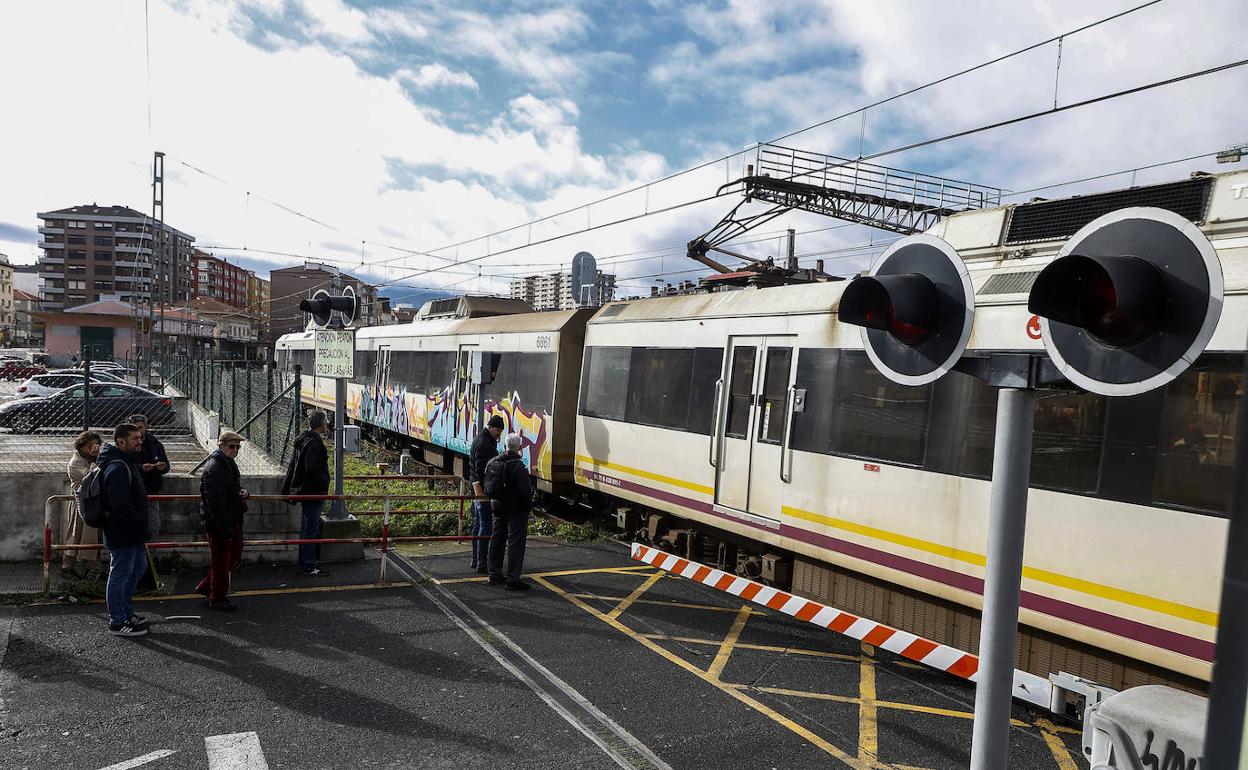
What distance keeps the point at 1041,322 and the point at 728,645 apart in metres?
5.41

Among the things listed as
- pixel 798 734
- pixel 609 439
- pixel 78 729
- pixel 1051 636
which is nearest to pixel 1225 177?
Result: pixel 1051 636

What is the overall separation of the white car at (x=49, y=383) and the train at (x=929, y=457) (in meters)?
20.6

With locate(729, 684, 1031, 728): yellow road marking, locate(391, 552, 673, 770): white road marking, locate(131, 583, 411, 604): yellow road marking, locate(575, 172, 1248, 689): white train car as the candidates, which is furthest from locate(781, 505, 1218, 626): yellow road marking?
locate(131, 583, 411, 604): yellow road marking

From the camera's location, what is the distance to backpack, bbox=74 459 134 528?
20.8ft

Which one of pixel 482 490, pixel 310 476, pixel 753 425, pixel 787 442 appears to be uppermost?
pixel 753 425

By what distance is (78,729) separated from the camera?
4.98 m

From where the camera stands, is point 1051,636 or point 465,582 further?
point 465,582

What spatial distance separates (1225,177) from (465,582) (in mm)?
7403

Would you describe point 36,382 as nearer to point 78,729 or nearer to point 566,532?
point 566,532

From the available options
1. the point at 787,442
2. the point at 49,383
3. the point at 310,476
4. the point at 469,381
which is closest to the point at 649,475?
the point at 787,442

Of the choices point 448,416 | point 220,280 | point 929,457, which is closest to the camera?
point 929,457

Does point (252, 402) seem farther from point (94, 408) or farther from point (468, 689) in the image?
point (468, 689)

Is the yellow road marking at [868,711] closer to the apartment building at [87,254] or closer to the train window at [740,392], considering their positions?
the train window at [740,392]

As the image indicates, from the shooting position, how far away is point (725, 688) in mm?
6086
